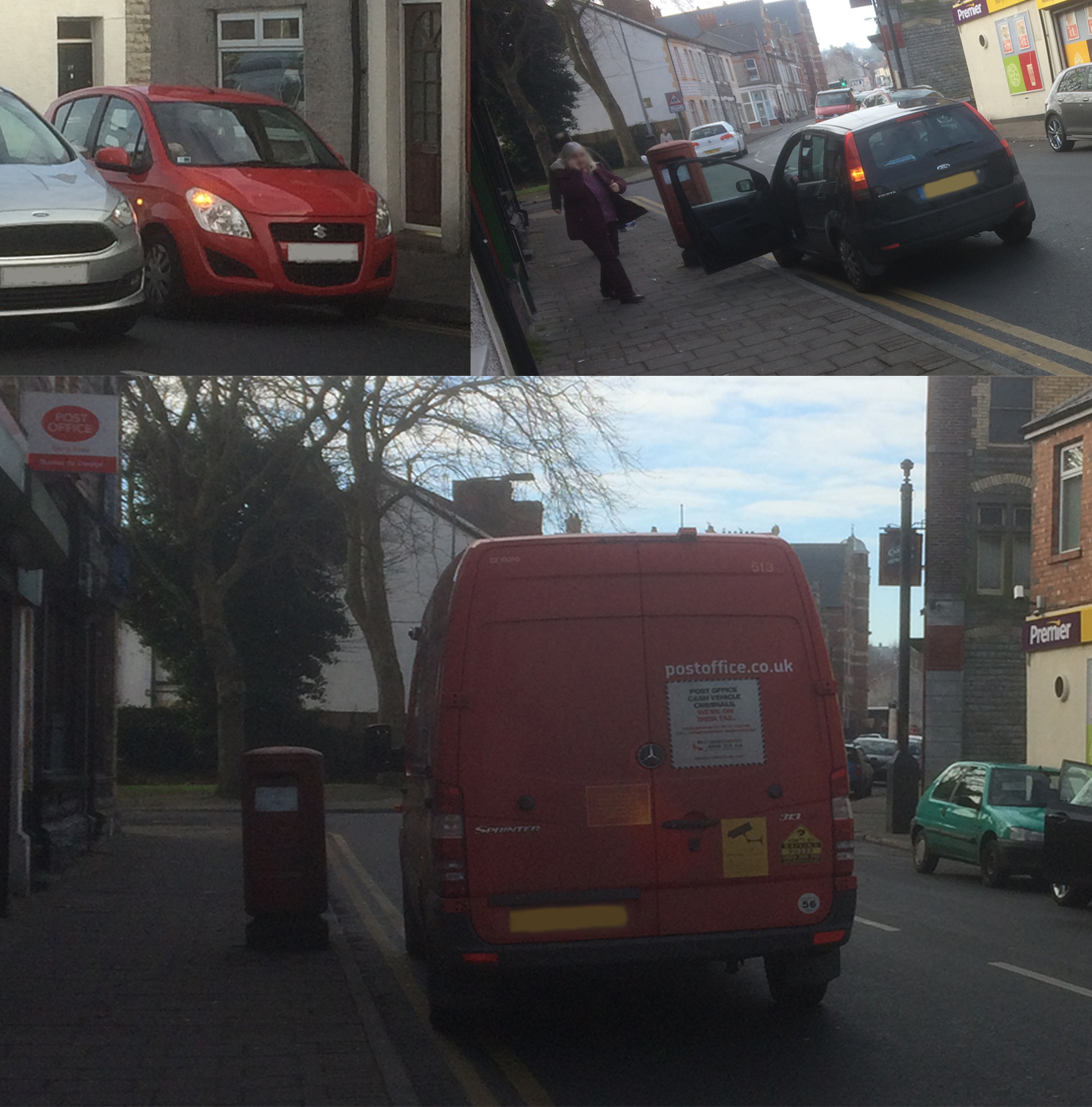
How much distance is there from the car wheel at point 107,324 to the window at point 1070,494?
1247 centimetres

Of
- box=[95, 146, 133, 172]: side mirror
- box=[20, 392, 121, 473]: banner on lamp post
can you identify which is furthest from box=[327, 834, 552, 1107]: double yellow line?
box=[95, 146, 133, 172]: side mirror

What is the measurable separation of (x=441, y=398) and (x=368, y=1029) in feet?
40.7

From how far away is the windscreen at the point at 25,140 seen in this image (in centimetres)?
778

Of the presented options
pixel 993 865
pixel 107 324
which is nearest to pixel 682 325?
pixel 107 324

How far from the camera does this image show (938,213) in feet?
26.3

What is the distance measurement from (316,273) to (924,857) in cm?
1064

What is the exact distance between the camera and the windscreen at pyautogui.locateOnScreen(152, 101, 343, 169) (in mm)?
7961

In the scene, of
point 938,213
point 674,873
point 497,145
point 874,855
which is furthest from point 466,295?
point 874,855

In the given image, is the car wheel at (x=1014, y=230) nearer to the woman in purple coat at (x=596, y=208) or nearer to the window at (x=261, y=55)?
the woman in purple coat at (x=596, y=208)

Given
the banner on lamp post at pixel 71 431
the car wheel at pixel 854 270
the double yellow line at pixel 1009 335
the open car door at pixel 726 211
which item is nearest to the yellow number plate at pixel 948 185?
the car wheel at pixel 854 270

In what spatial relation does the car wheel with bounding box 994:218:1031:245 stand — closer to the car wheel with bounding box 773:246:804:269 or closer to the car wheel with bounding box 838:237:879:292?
the car wheel with bounding box 838:237:879:292

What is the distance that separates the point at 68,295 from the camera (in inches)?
315

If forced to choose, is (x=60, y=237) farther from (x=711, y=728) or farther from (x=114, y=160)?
(x=711, y=728)

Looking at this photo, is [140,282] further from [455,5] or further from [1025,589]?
[1025,589]
